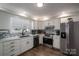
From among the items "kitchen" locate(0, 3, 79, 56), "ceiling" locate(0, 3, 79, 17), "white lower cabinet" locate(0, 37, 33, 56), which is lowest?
"white lower cabinet" locate(0, 37, 33, 56)

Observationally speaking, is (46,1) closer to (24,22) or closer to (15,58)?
(24,22)

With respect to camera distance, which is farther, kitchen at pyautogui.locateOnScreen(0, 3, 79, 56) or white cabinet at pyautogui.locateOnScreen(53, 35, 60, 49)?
white cabinet at pyautogui.locateOnScreen(53, 35, 60, 49)

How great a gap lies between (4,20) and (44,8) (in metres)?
0.70

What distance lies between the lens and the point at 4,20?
1148mm

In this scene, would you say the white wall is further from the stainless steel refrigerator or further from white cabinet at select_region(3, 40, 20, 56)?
the stainless steel refrigerator

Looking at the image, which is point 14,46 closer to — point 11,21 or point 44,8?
point 11,21

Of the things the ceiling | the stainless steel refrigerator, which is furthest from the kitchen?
the stainless steel refrigerator

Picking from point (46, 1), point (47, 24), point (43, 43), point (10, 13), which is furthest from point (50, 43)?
point (10, 13)

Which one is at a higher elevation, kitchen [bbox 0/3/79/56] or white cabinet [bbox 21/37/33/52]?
kitchen [bbox 0/3/79/56]

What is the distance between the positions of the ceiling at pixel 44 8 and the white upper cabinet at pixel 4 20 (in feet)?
0.45

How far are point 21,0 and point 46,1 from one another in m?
0.34

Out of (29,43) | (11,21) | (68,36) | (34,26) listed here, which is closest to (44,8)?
(34,26)

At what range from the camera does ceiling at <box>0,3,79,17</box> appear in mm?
1011

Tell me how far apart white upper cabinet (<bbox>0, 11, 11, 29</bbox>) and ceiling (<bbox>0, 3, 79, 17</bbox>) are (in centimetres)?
14
